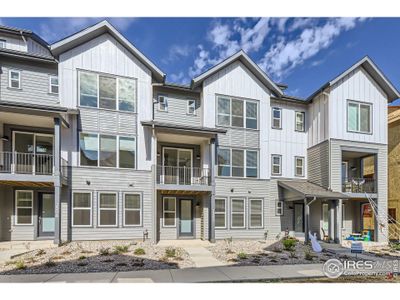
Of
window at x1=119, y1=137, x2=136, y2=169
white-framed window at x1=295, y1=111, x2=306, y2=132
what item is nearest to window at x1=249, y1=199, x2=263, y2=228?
white-framed window at x1=295, y1=111, x2=306, y2=132

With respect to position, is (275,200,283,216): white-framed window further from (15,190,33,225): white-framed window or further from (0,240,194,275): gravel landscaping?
(15,190,33,225): white-framed window

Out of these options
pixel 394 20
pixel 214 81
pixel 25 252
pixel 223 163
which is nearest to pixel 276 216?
pixel 223 163

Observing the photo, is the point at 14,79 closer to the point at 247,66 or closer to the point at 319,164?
the point at 247,66

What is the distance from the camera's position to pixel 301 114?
1666cm

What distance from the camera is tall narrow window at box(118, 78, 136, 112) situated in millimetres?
13109

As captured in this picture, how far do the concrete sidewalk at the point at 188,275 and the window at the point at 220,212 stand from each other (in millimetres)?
5341

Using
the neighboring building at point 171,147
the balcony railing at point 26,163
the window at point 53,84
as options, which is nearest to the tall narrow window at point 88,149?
the neighboring building at point 171,147

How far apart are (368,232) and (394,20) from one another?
11.4 meters

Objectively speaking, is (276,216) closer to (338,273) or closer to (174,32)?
(338,273)

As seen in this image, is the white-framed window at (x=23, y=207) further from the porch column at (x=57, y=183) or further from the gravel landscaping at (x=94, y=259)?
the gravel landscaping at (x=94, y=259)

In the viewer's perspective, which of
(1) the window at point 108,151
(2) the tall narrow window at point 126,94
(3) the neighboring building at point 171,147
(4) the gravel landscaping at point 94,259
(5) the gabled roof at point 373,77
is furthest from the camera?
(5) the gabled roof at point 373,77

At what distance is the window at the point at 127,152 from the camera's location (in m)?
12.9

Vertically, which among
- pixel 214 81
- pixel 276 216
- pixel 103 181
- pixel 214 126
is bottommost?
pixel 276 216

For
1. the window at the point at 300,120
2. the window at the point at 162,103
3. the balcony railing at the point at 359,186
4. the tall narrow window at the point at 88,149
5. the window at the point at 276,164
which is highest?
the window at the point at 162,103
